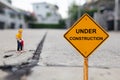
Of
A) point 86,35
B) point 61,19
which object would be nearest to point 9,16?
point 61,19

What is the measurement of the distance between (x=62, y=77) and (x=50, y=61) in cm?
229

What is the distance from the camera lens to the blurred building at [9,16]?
6881cm

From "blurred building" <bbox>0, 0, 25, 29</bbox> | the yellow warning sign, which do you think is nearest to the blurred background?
"blurred building" <bbox>0, 0, 25, 29</bbox>

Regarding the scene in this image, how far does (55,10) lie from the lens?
134875mm

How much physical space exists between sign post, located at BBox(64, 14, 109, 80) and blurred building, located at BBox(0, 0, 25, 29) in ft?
186

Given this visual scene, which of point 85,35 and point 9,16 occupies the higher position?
point 85,35

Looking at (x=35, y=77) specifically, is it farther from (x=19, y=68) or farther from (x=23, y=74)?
(x=19, y=68)

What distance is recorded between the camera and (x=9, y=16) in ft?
256

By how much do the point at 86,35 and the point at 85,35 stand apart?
0.02 m

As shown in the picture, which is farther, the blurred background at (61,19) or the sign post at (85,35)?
the blurred background at (61,19)

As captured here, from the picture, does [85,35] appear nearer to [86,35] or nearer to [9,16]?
[86,35]

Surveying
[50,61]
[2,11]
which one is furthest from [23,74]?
[2,11]

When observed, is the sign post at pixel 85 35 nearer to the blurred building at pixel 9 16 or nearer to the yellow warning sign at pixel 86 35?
the yellow warning sign at pixel 86 35

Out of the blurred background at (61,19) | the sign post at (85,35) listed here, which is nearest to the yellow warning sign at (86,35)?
the sign post at (85,35)
